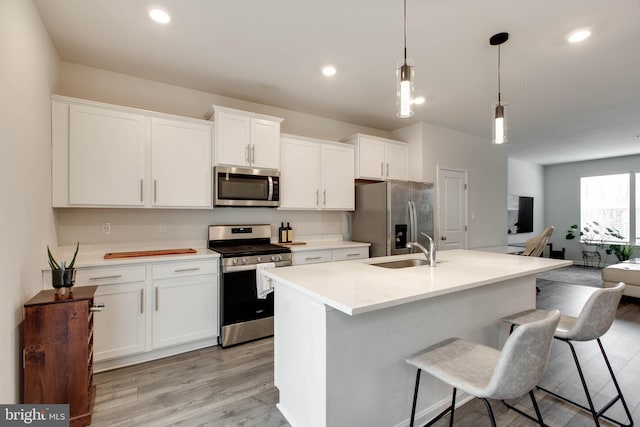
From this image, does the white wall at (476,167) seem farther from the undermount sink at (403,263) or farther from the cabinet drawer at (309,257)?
the undermount sink at (403,263)

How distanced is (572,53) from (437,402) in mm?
3056

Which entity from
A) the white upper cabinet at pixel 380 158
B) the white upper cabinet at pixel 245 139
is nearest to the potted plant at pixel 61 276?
the white upper cabinet at pixel 245 139

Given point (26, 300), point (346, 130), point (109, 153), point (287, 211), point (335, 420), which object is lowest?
point (335, 420)

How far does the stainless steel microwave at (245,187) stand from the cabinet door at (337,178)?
744 millimetres

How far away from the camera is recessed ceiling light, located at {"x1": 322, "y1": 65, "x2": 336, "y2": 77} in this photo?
2.86 m

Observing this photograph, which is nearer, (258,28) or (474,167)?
(258,28)

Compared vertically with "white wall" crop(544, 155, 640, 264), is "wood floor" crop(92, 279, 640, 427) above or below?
below

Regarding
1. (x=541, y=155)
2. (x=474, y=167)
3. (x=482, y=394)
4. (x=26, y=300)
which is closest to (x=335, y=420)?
(x=482, y=394)

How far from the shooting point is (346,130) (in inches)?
181

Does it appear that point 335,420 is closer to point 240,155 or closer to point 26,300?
point 26,300

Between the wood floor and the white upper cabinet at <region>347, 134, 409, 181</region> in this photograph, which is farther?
the white upper cabinet at <region>347, 134, 409, 181</region>

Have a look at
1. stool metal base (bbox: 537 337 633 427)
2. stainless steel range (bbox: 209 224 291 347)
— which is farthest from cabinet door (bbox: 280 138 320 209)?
stool metal base (bbox: 537 337 633 427)

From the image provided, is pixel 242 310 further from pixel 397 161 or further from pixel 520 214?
pixel 520 214

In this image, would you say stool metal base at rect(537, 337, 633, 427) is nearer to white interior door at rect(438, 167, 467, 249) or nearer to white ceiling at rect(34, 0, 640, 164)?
white ceiling at rect(34, 0, 640, 164)
